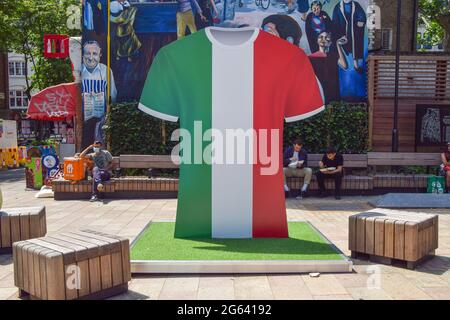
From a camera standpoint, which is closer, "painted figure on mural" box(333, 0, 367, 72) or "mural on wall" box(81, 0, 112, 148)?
"painted figure on mural" box(333, 0, 367, 72)

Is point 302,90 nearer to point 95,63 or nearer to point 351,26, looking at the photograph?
point 351,26

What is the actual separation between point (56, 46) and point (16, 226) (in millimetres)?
11111

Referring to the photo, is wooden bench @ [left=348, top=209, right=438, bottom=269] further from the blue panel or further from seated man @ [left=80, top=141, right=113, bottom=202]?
the blue panel

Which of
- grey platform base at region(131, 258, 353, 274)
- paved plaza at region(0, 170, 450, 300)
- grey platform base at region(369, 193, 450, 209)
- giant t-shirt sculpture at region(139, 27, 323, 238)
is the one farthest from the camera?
grey platform base at region(369, 193, 450, 209)

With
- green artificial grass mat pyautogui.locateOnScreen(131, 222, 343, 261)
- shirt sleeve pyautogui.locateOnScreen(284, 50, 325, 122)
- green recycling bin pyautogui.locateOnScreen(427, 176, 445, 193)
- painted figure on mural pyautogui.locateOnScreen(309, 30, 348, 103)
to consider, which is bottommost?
green artificial grass mat pyautogui.locateOnScreen(131, 222, 343, 261)

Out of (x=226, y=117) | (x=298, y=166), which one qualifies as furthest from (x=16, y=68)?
(x=226, y=117)

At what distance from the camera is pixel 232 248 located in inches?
226

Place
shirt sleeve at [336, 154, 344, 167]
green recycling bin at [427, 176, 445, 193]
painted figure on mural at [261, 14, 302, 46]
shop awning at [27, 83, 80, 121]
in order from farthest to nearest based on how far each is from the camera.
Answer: shop awning at [27, 83, 80, 121], painted figure on mural at [261, 14, 302, 46], shirt sleeve at [336, 154, 344, 167], green recycling bin at [427, 176, 445, 193]

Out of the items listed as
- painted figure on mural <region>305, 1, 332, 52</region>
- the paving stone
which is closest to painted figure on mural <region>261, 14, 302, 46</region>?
painted figure on mural <region>305, 1, 332, 52</region>

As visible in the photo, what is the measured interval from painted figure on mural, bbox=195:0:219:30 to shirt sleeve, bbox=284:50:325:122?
8260mm

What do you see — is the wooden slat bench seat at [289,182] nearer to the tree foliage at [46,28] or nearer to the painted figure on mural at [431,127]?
the painted figure on mural at [431,127]

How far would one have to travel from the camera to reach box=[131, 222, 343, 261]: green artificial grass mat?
5359mm

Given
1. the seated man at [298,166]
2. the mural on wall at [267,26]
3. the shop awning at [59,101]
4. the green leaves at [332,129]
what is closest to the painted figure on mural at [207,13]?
the mural on wall at [267,26]
